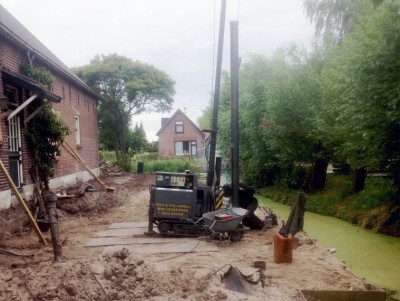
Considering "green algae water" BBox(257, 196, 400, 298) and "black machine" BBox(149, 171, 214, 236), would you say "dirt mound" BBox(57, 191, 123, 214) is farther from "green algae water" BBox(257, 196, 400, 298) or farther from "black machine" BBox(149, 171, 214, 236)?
"green algae water" BBox(257, 196, 400, 298)

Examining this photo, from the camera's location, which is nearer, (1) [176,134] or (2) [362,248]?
(2) [362,248]

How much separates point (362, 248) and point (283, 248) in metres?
4.17

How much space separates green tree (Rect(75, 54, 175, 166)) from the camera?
33812 mm

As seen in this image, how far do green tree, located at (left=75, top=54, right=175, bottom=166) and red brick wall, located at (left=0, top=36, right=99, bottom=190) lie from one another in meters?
10.1

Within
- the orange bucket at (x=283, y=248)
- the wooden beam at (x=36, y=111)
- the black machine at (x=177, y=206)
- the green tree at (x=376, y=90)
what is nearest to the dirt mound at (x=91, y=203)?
the wooden beam at (x=36, y=111)

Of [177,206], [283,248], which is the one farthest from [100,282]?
[177,206]

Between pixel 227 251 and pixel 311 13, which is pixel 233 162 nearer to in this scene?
pixel 227 251

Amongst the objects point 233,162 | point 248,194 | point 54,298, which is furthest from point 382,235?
point 54,298

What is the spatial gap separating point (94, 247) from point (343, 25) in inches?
649

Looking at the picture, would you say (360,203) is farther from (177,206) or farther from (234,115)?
(177,206)

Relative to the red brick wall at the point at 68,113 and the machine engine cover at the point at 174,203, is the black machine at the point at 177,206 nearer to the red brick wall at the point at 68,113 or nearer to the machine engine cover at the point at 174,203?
the machine engine cover at the point at 174,203

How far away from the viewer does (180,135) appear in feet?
168

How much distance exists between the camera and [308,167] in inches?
787

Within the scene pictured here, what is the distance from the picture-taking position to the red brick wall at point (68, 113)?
35.3ft
